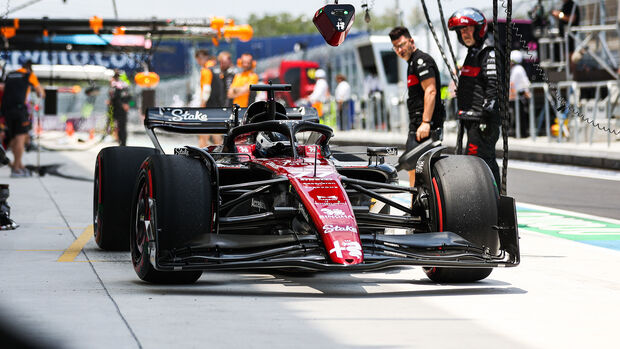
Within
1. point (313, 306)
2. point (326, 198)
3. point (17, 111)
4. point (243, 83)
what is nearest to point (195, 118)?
point (326, 198)

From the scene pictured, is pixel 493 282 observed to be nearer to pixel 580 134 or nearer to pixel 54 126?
pixel 580 134

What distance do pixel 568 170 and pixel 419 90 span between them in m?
7.74

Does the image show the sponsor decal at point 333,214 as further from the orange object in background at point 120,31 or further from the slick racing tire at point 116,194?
the orange object in background at point 120,31

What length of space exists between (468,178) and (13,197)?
7984mm

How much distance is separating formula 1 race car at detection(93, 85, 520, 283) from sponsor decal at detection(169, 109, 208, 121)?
1.82 metres

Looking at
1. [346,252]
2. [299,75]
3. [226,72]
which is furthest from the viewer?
[299,75]

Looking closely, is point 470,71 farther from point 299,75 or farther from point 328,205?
point 299,75

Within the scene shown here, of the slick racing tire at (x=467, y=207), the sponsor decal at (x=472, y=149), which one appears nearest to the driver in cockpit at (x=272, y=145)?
the slick racing tire at (x=467, y=207)

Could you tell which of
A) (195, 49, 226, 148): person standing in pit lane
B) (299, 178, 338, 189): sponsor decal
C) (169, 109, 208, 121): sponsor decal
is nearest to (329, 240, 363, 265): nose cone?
(299, 178, 338, 189): sponsor decal

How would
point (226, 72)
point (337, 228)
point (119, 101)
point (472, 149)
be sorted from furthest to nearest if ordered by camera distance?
1. point (119, 101)
2. point (226, 72)
3. point (472, 149)
4. point (337, 228)

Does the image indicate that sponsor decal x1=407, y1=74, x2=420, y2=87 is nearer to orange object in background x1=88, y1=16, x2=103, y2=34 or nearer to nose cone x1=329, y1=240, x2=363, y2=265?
nose cone x1=329, y1=240, x2=363, y2=265

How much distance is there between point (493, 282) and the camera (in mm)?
6566

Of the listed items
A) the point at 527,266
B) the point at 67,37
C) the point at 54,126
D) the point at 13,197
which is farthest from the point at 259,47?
the point at 527,266

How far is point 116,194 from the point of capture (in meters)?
7.77
